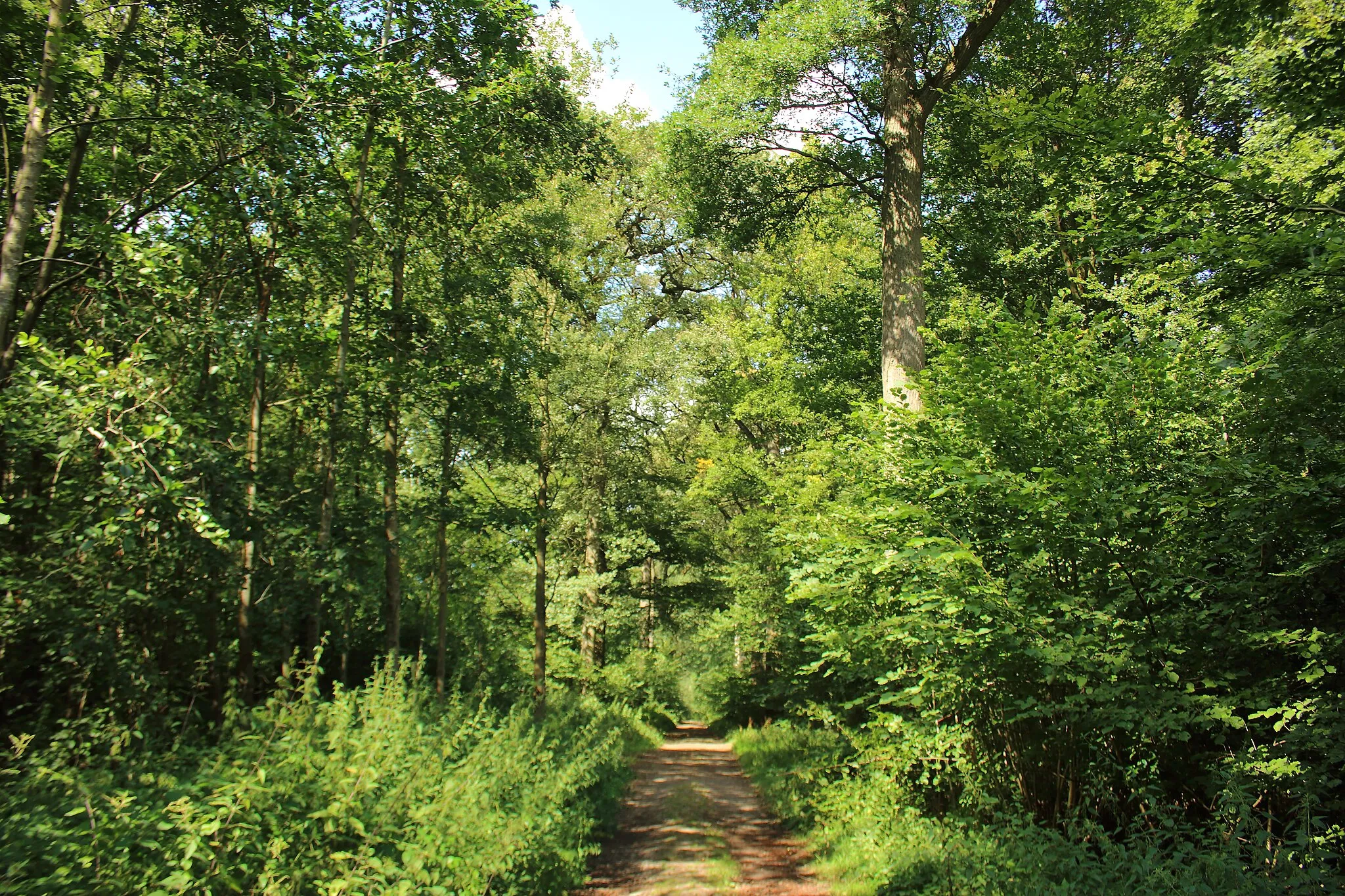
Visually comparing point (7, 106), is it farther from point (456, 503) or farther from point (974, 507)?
point (974, 507)

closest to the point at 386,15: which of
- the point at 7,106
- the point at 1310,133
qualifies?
the point at 7,106

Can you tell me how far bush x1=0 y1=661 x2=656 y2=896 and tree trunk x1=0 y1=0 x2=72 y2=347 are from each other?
2.97 metres

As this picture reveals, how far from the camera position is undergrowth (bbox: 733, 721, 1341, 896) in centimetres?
395

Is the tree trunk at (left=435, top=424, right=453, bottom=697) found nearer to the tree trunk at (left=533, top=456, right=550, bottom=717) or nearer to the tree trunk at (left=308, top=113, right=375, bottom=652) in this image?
the tree trunk at (left=308, top=113, right=375, bottom=652)

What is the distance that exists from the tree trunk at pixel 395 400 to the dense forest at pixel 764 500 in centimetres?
11

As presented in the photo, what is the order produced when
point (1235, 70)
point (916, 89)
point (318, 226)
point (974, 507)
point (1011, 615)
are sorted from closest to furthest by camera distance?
1. point (1011, 615)
2. point (974, 507)
3. point (318, 226)
4. point (916, 89)
5. point (1235, 70)

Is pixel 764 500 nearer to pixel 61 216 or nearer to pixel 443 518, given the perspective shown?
pixel 443 518

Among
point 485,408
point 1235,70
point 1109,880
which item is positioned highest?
point 1235,70

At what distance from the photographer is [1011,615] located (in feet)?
18.2

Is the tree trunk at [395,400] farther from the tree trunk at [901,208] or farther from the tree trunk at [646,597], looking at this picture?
the tree trunk at [646,597]

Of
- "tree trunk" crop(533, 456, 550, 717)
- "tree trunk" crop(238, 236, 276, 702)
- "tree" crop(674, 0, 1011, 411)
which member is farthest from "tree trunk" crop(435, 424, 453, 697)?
"tree" crop(674, 0, 1011, 411)

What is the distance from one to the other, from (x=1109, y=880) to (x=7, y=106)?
1067 cm

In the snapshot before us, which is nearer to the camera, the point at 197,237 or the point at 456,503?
the point at 197,237

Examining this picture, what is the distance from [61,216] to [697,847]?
9.30m
